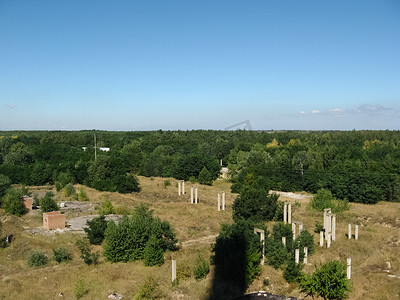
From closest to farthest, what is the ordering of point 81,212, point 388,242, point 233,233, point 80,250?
point 233,233 → point 80,250 → point 388,242 → point 81,212

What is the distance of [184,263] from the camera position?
49.6ft

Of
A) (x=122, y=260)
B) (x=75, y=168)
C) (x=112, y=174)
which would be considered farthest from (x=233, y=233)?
(x=75, y=168)

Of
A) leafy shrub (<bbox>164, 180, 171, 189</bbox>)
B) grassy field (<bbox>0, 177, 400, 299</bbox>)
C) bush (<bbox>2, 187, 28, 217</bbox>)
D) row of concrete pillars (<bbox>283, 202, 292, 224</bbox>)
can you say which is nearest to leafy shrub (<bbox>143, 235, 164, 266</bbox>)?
grassy field (<bbox>0, 177, 400, 299</bbox>)

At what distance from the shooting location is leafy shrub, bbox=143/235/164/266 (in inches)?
599

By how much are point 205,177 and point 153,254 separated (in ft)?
87.8

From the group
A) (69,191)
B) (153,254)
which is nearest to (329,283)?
(153,254)

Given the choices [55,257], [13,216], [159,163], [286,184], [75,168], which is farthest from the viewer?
[159,163]

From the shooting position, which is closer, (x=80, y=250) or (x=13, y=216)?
(x=80, y=250)

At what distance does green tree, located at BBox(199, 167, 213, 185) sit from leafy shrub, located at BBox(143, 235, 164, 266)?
26244 mm

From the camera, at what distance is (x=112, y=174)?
37.7 m

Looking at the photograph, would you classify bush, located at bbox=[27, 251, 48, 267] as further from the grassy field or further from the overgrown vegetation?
the overgrown vegetation

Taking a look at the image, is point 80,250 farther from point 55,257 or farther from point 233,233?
point 233,233

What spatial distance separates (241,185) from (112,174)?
14440mm

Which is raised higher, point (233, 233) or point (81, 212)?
point (233, 233)
